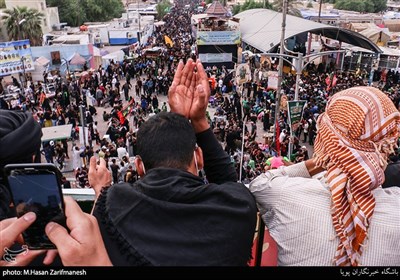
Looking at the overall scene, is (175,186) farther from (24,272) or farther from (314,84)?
(314,84)

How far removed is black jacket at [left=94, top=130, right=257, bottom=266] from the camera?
136cm

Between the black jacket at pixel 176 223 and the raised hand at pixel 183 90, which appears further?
the raised hand at pixel 183 90

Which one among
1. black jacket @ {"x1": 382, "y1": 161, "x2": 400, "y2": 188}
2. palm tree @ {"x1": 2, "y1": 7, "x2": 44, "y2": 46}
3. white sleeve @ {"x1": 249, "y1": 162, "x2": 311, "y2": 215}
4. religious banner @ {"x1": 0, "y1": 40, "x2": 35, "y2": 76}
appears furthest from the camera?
palm tree @ {"x1": 2, "y1": 7, "x2": 44, "y2": 46}

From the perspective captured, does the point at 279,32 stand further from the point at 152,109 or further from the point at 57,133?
the point at 57,133

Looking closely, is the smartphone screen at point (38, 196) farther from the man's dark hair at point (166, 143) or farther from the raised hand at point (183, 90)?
the raised hand at point (183, 90)

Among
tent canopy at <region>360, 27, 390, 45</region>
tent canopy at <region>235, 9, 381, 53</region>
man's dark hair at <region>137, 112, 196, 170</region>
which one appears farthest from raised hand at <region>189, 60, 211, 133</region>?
tent canopy at <region>360, 27, 390, 45</region>

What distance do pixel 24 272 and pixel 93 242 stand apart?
11.0 inches

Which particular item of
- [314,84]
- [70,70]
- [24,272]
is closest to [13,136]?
[24,272]

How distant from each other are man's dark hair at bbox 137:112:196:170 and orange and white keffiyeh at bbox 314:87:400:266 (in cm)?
71

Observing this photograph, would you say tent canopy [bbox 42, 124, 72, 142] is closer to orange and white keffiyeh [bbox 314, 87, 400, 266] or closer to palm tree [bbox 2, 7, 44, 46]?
orange and white keffiyeh [bbox 314, 87, 400, 266]

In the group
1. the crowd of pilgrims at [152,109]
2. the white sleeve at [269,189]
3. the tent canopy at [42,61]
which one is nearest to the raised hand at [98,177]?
the white sleeve at [269,189]

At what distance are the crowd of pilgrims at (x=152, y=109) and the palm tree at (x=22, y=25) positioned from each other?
27.9ft

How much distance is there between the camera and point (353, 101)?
1.76 metres

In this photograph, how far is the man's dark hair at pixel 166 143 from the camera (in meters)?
1.59
